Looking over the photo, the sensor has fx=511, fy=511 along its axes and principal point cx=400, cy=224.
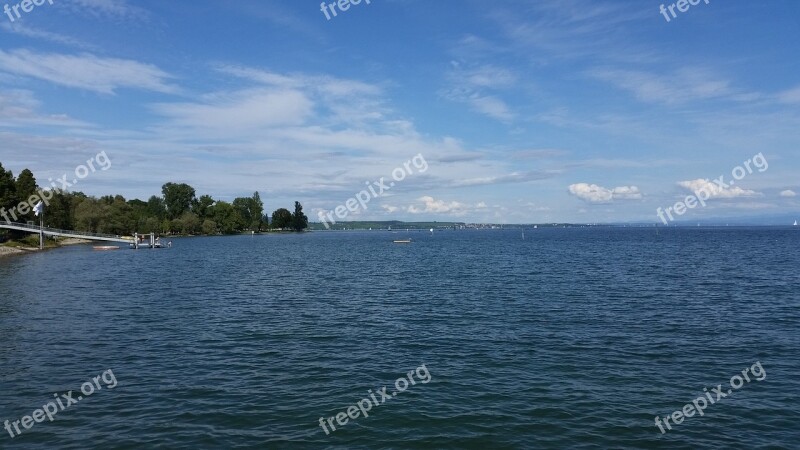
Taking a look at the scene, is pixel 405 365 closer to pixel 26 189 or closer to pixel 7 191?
pixel 7 191

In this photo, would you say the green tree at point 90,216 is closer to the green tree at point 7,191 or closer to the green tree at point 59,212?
the green tree at point 59,212

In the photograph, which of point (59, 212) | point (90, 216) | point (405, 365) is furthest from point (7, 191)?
point (405, 365)

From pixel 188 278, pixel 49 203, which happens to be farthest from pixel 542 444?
pixel 49 203

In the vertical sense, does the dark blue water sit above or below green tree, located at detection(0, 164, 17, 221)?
below

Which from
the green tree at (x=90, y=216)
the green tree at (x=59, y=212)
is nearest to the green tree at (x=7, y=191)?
the green tree at (x=59, y=212)

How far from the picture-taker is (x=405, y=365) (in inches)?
1053

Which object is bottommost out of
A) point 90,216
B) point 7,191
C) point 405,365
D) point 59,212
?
point 405,365

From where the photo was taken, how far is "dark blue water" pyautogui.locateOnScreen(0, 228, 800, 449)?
61.5 ft

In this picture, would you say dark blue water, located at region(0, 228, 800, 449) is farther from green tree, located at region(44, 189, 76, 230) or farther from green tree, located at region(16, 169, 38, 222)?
green tree, located at region(44, 189, 76, 230)

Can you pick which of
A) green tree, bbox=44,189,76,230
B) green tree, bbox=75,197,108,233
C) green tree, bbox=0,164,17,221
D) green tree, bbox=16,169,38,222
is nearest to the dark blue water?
green tree, bbox=0,164,17,221

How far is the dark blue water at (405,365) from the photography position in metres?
18.7

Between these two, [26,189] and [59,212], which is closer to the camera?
[26,189]

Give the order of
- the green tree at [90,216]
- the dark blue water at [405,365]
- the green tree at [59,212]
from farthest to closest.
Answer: the green tree at [90,216]
the green tree at [59,212]
the dark blue water at [405,365]

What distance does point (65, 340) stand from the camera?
104 feet
